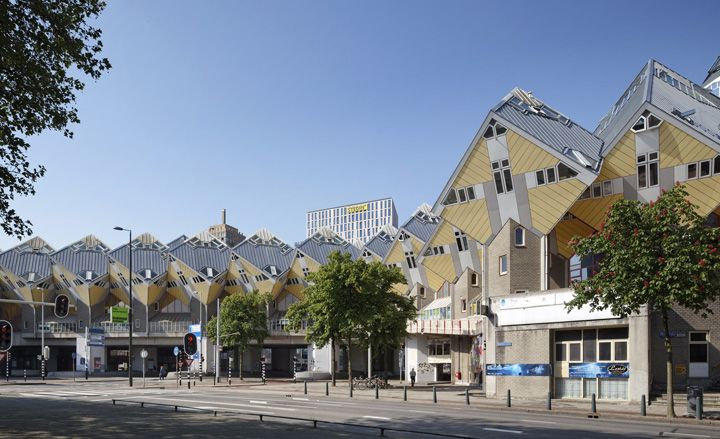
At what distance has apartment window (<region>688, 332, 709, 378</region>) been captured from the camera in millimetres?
34906

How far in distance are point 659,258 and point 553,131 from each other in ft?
67.5

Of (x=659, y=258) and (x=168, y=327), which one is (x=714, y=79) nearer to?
(x=659, y=258)

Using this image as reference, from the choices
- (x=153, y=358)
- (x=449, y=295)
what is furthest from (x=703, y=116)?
(x=153, y=358)

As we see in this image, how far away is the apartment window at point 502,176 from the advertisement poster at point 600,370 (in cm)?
1303

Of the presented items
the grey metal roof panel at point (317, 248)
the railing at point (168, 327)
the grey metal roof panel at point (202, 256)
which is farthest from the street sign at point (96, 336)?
the grey metal roof panel at point (317, 248)

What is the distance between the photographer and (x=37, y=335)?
102 metres

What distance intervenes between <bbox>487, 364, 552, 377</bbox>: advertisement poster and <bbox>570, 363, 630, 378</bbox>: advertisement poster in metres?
1.40

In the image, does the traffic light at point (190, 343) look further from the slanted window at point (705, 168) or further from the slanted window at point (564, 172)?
the slanted window at point (705, 168)

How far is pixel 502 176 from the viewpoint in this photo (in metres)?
46.9

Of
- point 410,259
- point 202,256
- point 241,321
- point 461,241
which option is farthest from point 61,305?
point 202,256

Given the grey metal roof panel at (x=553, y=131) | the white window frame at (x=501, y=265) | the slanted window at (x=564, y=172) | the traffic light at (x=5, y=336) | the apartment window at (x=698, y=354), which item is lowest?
the apartment window at (x=698, y=354)

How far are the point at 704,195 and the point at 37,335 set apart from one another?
9075cm

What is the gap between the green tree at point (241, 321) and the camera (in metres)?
82.3

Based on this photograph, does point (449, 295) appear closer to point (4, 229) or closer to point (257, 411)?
point (257, 411)
